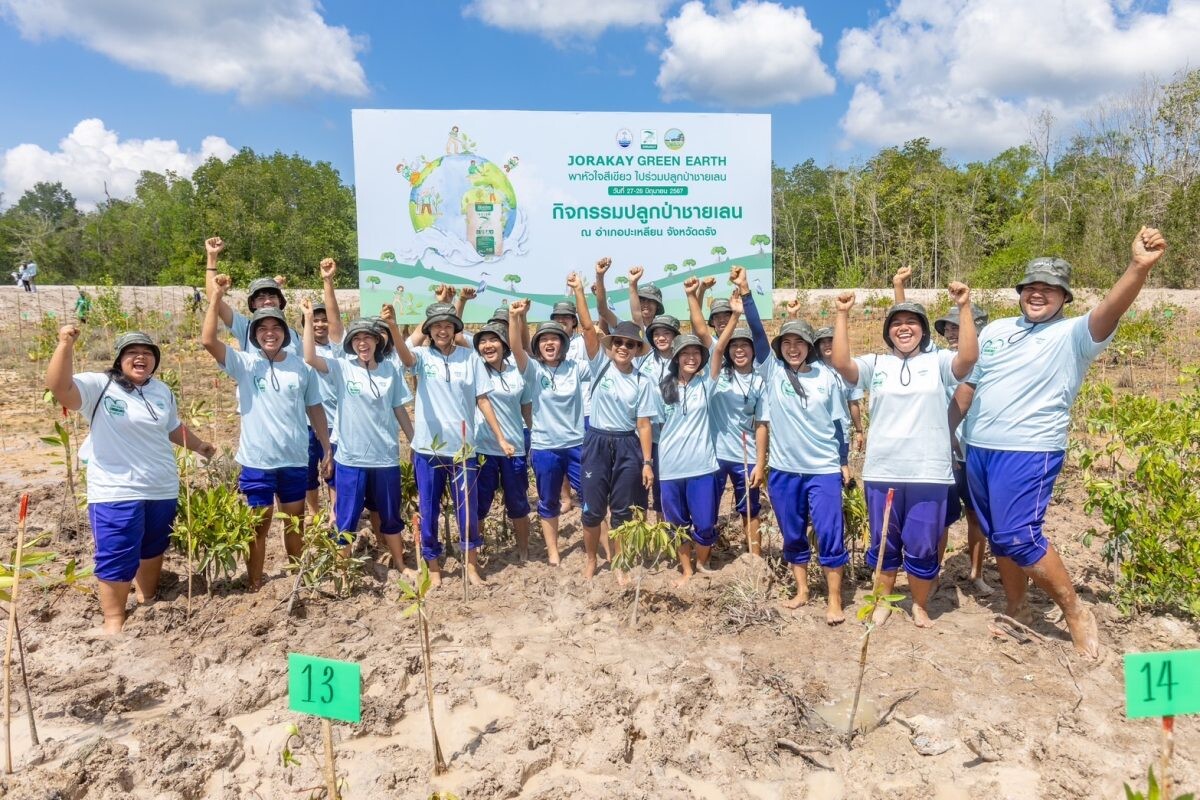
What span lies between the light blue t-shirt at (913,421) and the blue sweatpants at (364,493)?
2.77 m

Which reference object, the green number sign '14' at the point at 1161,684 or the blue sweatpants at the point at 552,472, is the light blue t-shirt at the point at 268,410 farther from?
the green number sign '14' at the point at 1161,684

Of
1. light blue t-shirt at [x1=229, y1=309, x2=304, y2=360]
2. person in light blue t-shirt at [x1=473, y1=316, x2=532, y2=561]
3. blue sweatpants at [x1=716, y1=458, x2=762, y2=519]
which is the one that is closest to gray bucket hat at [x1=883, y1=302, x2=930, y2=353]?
blue sweatpants at [x1=716, y1=458, x2=762, y2=519]

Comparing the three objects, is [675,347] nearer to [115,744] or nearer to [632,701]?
[632,701]

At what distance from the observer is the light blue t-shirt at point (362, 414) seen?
4410 mm

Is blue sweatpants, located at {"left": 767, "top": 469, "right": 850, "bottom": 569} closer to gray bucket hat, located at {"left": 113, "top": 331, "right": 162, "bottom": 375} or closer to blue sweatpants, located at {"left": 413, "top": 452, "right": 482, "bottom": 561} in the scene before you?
blue sweatpants, located at {"left": 413, "top": 452, "right": 482, "bottom": 561}

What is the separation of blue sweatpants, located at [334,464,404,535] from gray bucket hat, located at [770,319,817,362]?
2373 millimetres

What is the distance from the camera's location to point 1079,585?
4.31 meters

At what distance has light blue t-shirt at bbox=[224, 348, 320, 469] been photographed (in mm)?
4293

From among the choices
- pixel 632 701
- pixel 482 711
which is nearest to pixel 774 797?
pixel 632 701

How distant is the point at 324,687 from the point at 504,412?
2.48 meters

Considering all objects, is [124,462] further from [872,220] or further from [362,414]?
[872,220]

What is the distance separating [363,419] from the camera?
4410 millimetres

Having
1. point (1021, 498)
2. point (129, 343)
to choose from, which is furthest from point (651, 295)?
point (129, 343)

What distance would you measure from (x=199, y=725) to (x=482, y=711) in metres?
1.19
